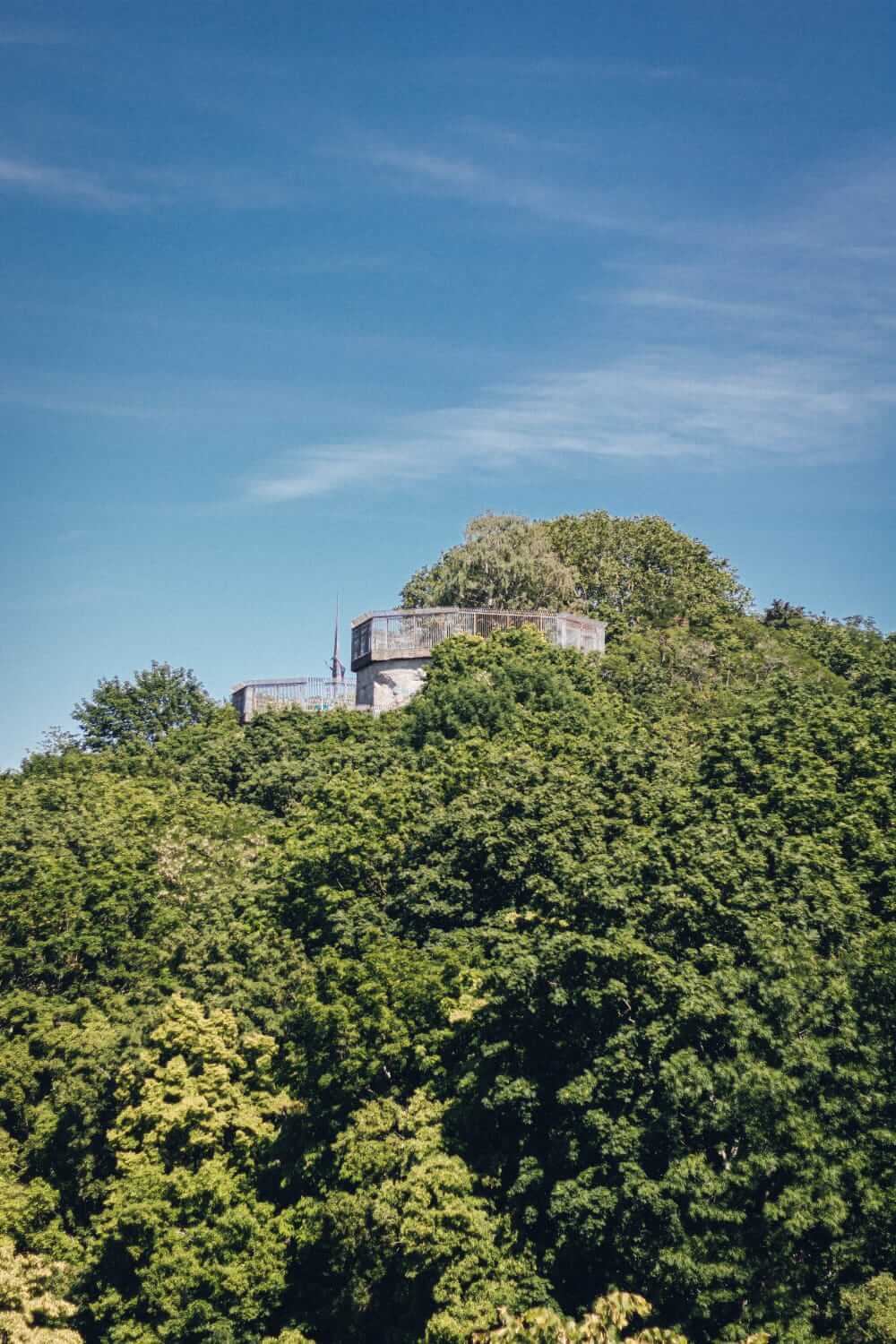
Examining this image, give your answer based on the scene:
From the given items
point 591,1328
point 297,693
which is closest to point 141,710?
point 297,693

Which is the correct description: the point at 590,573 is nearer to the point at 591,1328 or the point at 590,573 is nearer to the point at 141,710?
the point at 141,710

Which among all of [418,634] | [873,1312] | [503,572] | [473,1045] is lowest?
[873,1312]

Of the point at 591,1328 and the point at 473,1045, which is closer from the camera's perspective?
the point at 591,1328

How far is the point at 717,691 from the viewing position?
6206 cm

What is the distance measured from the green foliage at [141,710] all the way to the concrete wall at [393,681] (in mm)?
9514

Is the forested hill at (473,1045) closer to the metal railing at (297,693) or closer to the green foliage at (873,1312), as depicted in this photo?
the green foliage at (873,1312)

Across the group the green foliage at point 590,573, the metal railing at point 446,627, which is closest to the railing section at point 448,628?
the metal railing at point 446,627

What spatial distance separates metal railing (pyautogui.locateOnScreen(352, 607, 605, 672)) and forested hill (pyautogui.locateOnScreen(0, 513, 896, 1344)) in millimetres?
13609

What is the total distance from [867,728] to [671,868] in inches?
474

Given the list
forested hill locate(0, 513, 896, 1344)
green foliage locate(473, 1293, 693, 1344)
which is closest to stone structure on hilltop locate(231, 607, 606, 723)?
forested hill locate(0, 513, 896, 1344)

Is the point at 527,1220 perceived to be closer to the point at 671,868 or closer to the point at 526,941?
the point at 526,941

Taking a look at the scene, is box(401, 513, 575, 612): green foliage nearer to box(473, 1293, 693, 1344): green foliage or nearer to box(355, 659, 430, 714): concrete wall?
box(355, 659, 430, 714): concrete wall

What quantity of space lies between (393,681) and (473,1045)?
35.2 m

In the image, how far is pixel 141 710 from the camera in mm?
72625
